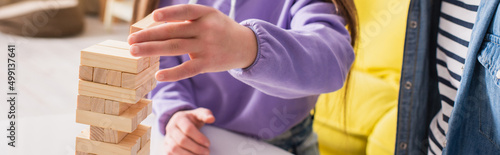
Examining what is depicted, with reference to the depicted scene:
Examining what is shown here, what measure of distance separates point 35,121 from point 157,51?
1.57ft

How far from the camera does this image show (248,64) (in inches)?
23.1

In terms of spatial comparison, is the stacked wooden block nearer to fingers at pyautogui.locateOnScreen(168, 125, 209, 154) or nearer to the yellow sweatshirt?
fingers at pyautogui.locateOnScreen(168, 125, 209, 154)

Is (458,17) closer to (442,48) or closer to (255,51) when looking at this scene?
(442,48)

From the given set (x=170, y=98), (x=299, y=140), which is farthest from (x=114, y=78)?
(x=299, y=140)

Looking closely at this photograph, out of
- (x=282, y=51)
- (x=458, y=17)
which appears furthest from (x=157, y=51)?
(x=458, y=17)

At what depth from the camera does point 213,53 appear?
537 mm

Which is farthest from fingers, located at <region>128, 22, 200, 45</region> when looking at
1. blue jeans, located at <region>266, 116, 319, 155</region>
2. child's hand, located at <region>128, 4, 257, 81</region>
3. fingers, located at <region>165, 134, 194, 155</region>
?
blue jeans, located at <region>266, 116, 319, 155</region>

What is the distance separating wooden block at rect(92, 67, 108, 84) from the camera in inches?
22.0

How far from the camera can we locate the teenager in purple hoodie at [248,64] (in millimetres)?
524

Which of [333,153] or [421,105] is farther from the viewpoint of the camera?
[333,153]

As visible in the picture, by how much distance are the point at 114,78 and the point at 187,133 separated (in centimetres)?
30

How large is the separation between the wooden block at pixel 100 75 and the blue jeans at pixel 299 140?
49 cm

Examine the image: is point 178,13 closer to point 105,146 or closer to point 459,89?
point 105,146

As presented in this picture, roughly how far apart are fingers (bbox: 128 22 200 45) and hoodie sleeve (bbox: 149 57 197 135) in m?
0.41
